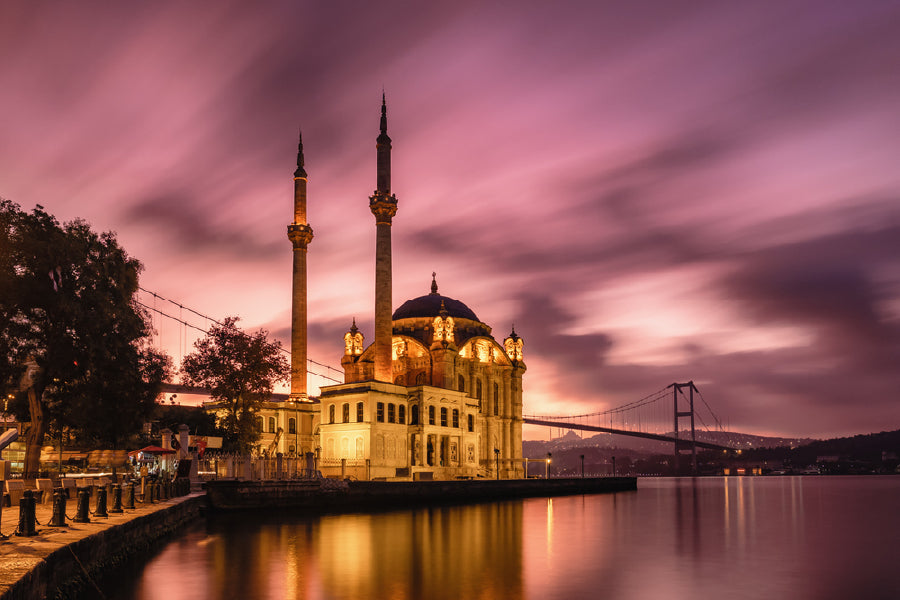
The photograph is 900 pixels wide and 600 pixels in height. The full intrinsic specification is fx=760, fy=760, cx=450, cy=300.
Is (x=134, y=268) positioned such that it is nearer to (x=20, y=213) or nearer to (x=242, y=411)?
(x=20, y=213)

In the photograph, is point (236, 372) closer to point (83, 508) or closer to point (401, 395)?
point (401, 395)

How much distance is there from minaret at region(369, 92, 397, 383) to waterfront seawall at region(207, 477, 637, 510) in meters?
10.5

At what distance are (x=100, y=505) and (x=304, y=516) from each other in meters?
19.1

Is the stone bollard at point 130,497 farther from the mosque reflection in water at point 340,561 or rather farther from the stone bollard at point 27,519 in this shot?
the stone bollard at point 27,519

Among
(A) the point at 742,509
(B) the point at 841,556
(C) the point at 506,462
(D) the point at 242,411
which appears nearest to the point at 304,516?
(D) the point at 242,411

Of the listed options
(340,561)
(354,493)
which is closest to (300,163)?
(354,493)

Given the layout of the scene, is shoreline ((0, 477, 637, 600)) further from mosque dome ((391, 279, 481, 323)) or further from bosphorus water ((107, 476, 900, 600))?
mosque dome ((391, 279, 481, 323))

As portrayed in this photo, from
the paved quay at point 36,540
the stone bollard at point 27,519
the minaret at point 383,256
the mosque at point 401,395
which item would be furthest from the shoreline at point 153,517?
the minaret at point 383,256

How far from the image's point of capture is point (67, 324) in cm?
3275

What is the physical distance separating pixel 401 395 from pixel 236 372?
15.4 metres

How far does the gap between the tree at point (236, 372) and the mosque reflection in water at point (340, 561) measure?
13621 mm

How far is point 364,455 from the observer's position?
182 feet

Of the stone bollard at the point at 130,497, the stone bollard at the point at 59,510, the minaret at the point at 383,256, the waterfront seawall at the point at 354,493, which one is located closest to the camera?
the stone bollard at the point at 59,510

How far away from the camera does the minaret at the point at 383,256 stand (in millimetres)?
59250
